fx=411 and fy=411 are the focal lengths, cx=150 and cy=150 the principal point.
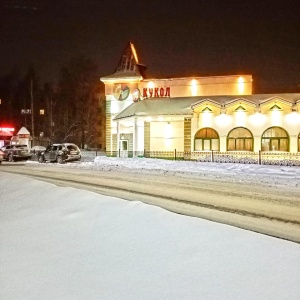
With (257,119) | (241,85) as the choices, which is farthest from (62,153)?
(241,85)

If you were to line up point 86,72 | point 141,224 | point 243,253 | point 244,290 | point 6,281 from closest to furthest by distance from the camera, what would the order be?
point 244,290 → point 6,281 → point 243,253 → point 141,224 → point 86,72

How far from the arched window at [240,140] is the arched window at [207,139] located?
111cm

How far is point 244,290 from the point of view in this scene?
16.4 feet

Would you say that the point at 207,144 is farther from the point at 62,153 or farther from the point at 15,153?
the point at 15,153

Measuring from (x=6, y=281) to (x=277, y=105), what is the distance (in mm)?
30975

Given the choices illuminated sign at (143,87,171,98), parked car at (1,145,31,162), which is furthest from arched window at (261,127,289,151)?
parked car at (1,145,31,162)

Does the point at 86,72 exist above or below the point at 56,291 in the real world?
above

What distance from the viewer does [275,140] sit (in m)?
34.5

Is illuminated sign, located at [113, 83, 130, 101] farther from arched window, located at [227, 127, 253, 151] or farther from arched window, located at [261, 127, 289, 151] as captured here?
arched window, located at [261, 127, 289, 151]

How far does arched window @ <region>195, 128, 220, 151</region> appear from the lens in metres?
35.8

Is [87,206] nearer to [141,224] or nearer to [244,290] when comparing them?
[141,224]

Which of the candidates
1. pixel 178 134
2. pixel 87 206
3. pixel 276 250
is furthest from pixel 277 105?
pixel 276 250

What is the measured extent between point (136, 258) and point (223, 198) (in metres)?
7.19

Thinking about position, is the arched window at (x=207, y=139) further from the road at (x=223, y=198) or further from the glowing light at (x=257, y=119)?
the road at (x=223, y=198)
